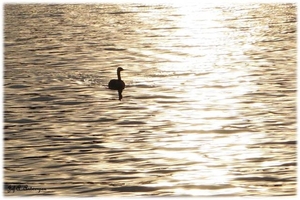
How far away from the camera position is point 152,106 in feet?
105

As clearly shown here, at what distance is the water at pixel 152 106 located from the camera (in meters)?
22.8

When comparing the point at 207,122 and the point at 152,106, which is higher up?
the point at 152,106

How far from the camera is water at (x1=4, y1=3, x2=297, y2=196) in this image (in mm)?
22812

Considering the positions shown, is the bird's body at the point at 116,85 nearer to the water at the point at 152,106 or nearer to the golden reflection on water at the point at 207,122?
the water at the point at 152,106
